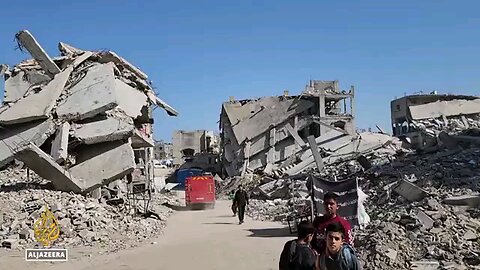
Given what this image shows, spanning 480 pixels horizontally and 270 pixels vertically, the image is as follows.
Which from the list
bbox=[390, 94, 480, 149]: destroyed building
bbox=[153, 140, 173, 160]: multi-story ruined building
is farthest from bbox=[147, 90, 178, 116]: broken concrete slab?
bbox=[153, 140, 173, 160]: multi-story ruined building

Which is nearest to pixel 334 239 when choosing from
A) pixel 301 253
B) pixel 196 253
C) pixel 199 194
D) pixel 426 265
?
pixel 301 253

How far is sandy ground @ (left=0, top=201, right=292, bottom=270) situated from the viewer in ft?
37.2

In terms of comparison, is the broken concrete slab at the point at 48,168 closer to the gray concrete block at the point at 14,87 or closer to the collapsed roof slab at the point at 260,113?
the gray concrete block at the point at 14,87

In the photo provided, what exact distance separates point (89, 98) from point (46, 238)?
6479 millimetres

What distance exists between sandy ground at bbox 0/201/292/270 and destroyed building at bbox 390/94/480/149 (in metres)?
12.5

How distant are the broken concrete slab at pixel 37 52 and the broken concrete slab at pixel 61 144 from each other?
407 cm

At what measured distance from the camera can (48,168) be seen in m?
16.8

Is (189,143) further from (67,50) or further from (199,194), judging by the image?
(67,50)

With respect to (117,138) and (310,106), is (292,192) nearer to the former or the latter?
(117,138)

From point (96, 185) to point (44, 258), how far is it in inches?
244

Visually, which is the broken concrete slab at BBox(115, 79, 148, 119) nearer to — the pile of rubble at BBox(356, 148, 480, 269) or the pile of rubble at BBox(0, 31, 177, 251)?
the pile of rubble at BBox(0, 31, 177, 251)

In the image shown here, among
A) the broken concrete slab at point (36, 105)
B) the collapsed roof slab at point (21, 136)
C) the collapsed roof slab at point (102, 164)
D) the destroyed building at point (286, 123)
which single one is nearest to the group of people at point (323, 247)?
the collapsed roof slab at point (102, 164)

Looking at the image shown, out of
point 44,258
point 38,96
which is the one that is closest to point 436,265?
point 44,258

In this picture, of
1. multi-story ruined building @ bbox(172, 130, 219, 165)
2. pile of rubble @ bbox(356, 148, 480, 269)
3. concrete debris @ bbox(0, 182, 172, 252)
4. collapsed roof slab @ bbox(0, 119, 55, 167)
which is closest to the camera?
pile of rubble @ bbox(356, 148, 480, 269)
